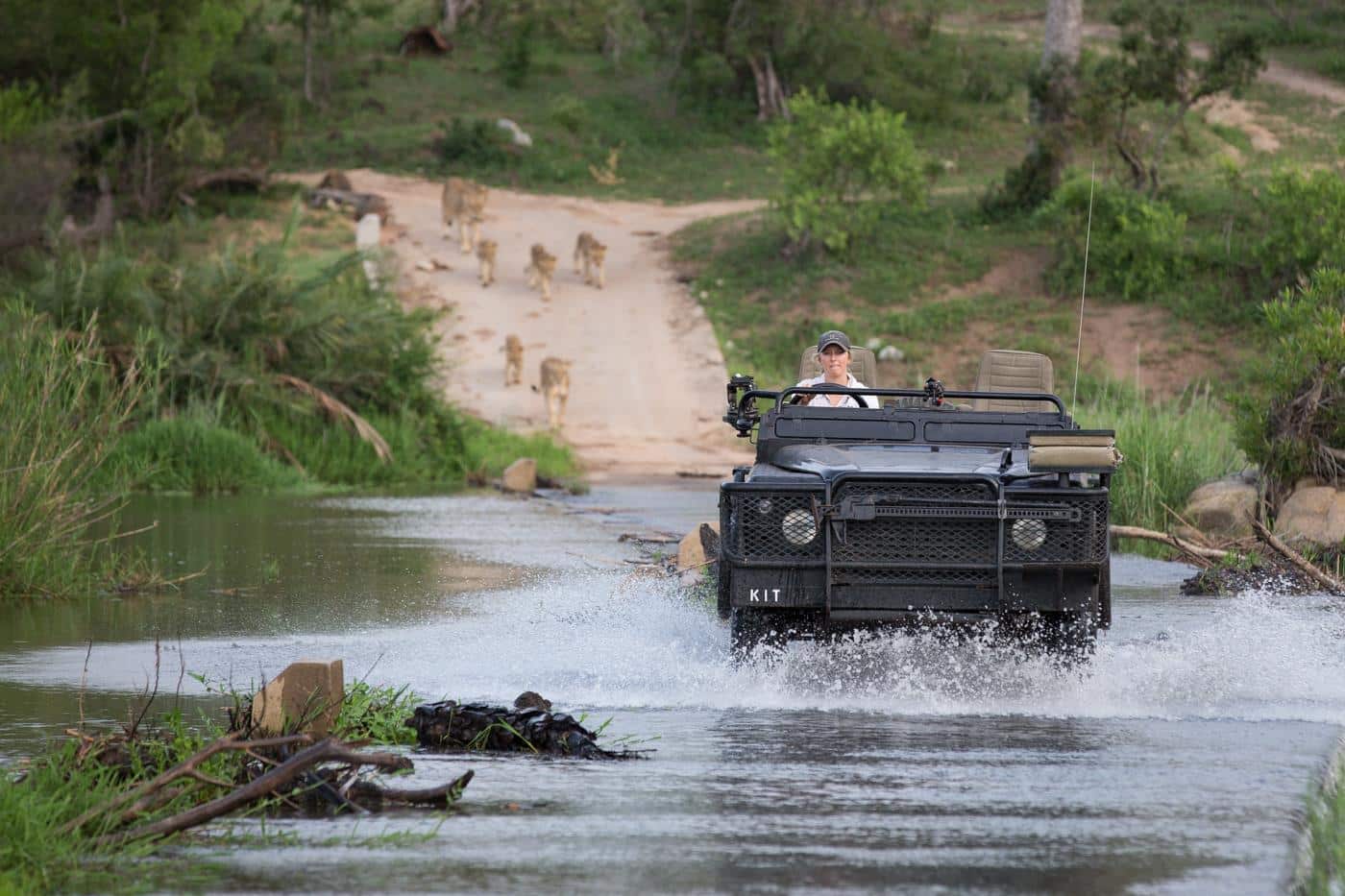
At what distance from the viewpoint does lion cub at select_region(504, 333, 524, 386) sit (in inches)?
1167

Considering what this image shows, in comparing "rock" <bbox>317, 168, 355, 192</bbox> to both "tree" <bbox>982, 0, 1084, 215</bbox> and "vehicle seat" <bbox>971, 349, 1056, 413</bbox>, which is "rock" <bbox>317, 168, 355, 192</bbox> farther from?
"vehicle seat" <bbox>971, 349, 1056, 413</bbox>

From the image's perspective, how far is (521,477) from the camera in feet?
74.8

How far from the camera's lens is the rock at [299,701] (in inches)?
272

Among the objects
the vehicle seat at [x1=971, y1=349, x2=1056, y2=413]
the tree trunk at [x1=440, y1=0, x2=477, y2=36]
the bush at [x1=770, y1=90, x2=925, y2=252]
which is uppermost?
the tree trunk at [x1=440, y1=0, x2=477, y2=36]

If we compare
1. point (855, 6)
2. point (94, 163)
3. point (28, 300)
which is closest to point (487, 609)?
point (28, 300)

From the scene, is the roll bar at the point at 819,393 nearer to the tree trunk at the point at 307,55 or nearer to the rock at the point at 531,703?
the rock at the point at 531,703

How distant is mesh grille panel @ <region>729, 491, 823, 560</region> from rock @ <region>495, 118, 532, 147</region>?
39.0 meters

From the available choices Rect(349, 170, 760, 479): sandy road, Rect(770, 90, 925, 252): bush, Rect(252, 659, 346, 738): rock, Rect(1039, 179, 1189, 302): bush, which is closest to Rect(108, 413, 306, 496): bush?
Rect(349, 170, 760, 479): sandy road

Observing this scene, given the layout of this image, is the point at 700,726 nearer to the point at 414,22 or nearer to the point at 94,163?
the point at 94,163

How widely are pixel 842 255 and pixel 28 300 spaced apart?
1746 cm

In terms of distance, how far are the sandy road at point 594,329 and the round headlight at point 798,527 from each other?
52.2 feet

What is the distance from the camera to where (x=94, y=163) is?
39.3m

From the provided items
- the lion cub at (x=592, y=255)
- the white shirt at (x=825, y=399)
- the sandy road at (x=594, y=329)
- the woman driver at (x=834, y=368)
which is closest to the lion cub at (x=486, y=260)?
the sandy road at (x=594, y=329)

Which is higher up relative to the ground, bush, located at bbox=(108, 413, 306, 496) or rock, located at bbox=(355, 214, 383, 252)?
rock, located at bbox=(355, 214, 383, 252)
